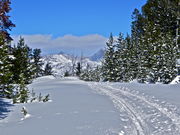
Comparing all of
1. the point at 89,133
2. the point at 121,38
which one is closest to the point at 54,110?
the point at 89,133

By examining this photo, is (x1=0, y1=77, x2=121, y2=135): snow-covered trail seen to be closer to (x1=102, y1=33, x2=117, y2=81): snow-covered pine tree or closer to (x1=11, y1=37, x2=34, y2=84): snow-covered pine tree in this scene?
(x1=11, y1=37, x2=34, y2=84): snow-covered pine tree

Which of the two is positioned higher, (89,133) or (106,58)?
(106,58)

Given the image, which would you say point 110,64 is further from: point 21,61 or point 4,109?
point 4,109

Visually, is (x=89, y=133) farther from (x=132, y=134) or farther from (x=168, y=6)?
(x=168, y=6)

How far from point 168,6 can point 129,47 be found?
17.3 meters

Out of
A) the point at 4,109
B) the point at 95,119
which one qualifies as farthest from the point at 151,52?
the point at 95,119

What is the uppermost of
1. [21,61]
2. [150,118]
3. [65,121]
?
[21,61]

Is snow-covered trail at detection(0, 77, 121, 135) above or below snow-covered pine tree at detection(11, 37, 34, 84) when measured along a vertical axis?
below

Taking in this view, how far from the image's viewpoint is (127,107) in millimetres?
15312

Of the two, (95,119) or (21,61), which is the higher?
(21,61)

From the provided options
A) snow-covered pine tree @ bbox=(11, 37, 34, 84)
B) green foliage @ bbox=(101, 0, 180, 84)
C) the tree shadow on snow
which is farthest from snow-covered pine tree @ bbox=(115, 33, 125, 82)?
the tree shadow on snow

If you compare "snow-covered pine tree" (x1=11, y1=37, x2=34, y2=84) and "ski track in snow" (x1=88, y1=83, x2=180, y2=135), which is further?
"snow-covered pine tree" (x1=11, y1=37, x2=34, y2=84)

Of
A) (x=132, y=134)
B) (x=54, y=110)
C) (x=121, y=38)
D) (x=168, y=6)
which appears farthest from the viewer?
(x=121, y=38)

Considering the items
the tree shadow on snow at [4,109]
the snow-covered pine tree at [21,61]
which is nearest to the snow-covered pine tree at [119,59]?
the snow-covered pine tree at [21,61]
